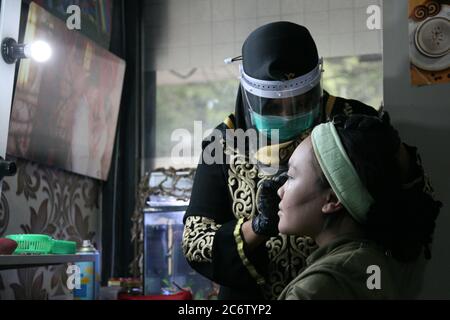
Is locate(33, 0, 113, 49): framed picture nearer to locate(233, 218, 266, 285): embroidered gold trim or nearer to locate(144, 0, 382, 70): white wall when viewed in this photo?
locate(144, 0, 382, 70): white wall

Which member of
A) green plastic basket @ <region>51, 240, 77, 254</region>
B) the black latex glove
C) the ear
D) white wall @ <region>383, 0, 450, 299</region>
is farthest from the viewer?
green plastic basket @ <region>51, 240, 77, 254</region>

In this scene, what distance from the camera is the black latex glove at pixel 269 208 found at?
1332 millimetres

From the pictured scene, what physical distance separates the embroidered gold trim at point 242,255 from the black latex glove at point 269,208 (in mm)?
69

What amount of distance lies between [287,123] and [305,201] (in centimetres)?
32

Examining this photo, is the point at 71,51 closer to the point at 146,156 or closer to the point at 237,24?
the point at 146,156

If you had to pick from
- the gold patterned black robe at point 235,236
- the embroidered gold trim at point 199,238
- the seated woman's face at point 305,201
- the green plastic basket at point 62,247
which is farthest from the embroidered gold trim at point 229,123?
the green plastic basket at point 62,247

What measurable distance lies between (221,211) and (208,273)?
0.54 feet

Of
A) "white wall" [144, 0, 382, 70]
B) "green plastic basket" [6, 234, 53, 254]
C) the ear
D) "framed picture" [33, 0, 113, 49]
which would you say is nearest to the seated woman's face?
the ear

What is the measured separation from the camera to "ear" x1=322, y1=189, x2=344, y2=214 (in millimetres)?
1230

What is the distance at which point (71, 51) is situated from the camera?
2.51 m

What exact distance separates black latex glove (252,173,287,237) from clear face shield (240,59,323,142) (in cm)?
21

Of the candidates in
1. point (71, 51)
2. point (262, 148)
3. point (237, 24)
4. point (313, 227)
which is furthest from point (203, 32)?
point (313, 227)

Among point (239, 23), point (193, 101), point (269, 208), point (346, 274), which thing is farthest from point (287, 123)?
point (193, 101)

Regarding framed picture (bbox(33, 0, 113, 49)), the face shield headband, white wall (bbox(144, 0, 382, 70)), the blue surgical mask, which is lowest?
the blue surgical mask
